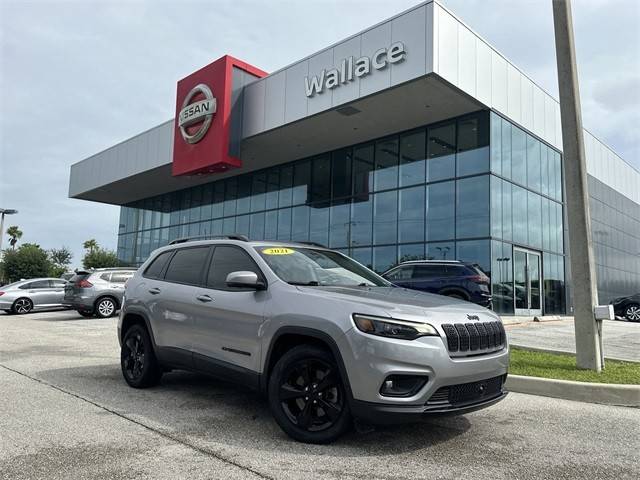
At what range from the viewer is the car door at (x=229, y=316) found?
4.59m

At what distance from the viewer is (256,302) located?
15.3ft

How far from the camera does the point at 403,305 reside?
402 centimetres

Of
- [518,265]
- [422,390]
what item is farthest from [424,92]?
[422,390]

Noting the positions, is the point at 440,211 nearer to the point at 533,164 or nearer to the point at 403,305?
the point at 533,164

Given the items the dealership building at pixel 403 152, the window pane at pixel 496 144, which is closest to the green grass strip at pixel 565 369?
the dealership building at pixel 403 152

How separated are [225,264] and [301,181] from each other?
20.4 meters

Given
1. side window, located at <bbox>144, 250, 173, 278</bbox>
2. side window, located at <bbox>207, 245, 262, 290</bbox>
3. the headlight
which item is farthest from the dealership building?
the headlight

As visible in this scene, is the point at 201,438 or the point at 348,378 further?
the point at 201,438

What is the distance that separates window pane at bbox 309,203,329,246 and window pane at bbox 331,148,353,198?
0.97 metres

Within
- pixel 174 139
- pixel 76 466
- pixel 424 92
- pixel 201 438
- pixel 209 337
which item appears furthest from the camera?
pixel 174 139

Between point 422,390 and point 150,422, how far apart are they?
250 cm

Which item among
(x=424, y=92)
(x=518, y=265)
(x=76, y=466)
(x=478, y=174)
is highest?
(x=424, y=92)

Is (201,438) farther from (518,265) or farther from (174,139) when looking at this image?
(174,139)

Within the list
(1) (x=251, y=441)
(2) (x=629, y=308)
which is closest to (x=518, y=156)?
(2) (x=629, y=308)
